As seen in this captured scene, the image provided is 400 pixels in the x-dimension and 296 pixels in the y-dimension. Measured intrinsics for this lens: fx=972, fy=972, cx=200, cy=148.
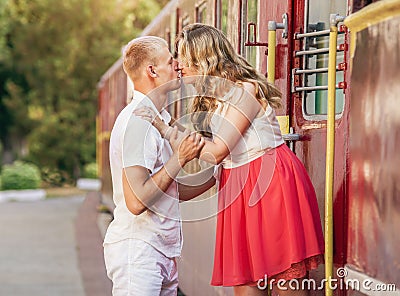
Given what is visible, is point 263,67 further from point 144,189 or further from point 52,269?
point 52,269

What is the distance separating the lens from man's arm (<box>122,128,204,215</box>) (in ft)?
12.8

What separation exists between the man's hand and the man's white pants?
1.40 feet

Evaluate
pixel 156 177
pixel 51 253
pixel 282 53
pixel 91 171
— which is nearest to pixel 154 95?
pixel 156 177

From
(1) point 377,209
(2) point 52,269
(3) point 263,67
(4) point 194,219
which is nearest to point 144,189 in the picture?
(1) point 377,209

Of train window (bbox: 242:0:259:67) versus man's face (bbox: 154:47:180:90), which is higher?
train window (bbox: 242:0:259:67)

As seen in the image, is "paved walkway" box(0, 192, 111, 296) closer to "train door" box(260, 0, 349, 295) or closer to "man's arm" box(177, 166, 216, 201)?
"train door" box(260, 0, 349, 295)

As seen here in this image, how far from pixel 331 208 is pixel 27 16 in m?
35.8

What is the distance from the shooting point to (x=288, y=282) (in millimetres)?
4109

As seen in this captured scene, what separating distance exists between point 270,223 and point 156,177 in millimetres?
523

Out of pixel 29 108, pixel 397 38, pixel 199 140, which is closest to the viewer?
pixel 397 38

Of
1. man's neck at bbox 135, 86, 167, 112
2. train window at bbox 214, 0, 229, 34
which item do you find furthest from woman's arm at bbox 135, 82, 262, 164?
train window at bbox 214, 0, 229, 34

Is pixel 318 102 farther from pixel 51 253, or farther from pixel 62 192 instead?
pixel 62 192

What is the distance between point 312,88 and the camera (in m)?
4.55

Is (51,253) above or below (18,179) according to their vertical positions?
above
